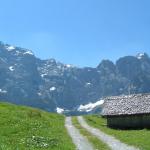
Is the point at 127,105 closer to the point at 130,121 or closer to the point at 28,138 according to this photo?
the point at 130,121

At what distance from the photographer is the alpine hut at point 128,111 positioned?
92.1 meters

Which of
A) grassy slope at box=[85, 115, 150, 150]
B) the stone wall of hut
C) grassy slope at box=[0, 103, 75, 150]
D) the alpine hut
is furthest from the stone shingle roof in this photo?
grassy slope at box=[0, 103, 75, 150]

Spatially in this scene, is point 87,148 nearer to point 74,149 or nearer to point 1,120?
point 74,149

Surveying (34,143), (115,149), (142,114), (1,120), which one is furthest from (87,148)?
(142,114)

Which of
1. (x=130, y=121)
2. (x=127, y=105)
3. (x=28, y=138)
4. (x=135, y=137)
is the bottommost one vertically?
(x=28, y=138)

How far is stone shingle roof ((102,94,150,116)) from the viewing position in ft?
305

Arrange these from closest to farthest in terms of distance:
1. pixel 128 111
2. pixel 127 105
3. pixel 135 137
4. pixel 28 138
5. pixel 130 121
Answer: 1. pixel 28 138
2. pixel 135 137
3. pixel 130 121
4. pixel 128 111
5. pixel 127 105

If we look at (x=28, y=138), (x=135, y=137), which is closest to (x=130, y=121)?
(x=135, y=137)

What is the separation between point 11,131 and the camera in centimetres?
4759

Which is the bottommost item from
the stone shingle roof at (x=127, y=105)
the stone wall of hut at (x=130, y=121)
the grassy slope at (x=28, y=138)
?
the grassy slope at (x=28, y=138)

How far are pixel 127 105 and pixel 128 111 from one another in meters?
2.70

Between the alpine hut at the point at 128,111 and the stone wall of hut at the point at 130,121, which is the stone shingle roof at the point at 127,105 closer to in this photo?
the alpine hut at the point at 128,111

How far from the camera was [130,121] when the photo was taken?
308 ft

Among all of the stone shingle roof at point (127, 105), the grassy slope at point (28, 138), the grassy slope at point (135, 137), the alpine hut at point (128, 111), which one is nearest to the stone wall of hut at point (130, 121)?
the alpine hut at point (128, 111)
